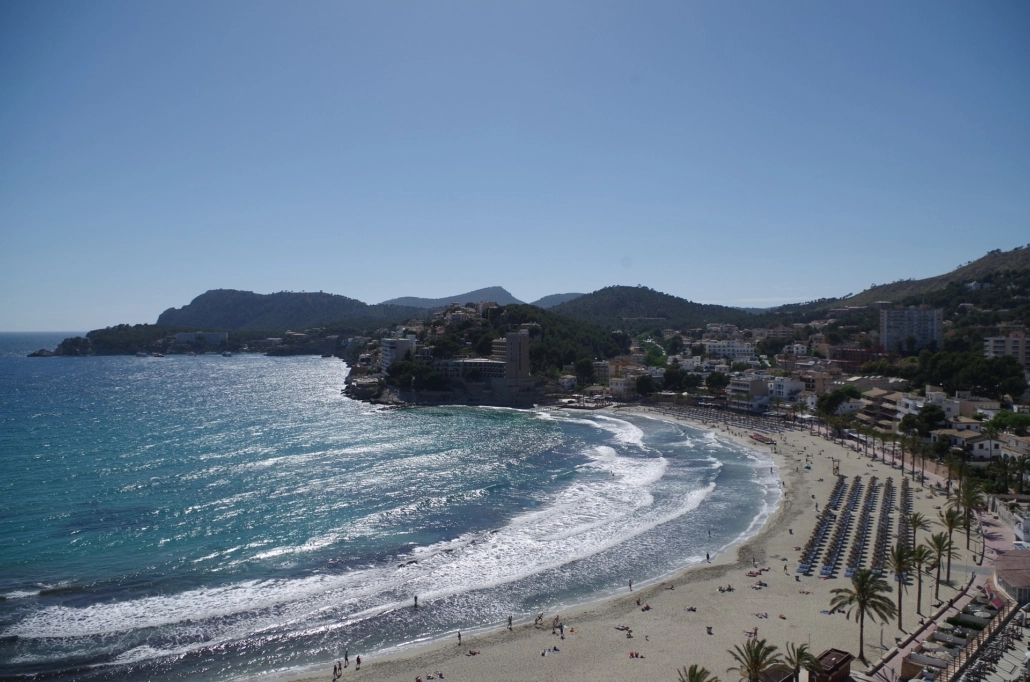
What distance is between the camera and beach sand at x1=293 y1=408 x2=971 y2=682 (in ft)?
59.3

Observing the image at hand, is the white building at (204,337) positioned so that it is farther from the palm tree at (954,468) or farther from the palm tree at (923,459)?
the palm tree at (954,468)

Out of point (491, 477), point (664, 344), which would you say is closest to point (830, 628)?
point (491, 477)

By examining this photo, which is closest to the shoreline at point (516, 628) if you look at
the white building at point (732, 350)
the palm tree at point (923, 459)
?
the palm tree at point (923, 459)

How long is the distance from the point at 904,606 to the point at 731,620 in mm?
5668

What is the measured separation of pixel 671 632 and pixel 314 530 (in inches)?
648

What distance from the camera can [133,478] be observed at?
125ft

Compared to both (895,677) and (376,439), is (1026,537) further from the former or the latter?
(376,439)

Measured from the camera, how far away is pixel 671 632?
66.3ft

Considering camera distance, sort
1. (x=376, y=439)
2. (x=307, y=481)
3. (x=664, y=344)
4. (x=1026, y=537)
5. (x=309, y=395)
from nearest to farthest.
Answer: (x=1026, y=537)
(x=307, y=481)
(x=376, y=439)
(x=309, y=395)
(x=664, y=344)

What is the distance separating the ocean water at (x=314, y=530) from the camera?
19.9 metres

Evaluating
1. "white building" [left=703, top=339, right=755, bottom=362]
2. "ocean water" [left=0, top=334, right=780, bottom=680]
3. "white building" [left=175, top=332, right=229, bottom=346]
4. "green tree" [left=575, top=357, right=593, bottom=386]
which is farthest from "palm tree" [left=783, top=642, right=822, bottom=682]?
"white building" [left=175, top=332, right=229, bottom=346]

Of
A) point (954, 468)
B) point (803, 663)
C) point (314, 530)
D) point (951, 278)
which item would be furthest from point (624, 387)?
point (951, 278)

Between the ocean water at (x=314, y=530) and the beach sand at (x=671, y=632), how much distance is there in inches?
48.2

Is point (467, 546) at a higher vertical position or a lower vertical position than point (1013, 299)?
lower
